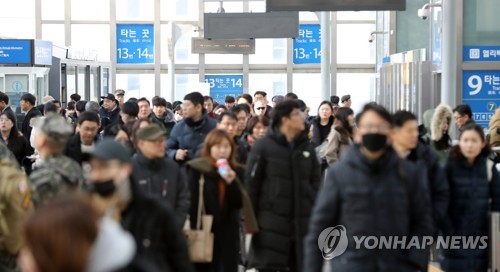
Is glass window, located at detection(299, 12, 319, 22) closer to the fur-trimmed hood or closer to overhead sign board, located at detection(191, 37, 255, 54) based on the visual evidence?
overhead sign board, located at detection(191, 37, 255, 54)

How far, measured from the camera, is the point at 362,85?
39.8 m

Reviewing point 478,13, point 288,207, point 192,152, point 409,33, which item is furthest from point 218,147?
point 409,33

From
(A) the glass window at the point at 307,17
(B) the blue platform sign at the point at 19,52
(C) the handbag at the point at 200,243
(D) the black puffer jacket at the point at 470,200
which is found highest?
(A) the glass window at the point at 307,17

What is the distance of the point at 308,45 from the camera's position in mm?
39469

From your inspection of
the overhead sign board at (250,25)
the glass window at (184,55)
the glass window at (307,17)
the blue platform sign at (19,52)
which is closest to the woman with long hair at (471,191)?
the blue platform sign at (19,52)

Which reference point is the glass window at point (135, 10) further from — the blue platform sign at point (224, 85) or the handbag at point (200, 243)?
the handbag at point (200, 243)

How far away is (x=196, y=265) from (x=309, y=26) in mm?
32242

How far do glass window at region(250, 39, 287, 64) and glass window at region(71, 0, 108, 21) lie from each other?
553 centimetres

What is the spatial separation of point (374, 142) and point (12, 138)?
7.27 metres

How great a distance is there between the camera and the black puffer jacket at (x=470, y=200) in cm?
738

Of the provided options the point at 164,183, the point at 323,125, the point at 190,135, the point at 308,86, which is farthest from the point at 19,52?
the point at 164,183

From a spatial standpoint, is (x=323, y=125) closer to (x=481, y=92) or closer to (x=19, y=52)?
(x=481, y=92)

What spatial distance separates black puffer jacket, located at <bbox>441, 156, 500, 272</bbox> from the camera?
24.2 feet

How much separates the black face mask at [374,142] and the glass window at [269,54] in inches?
1375
